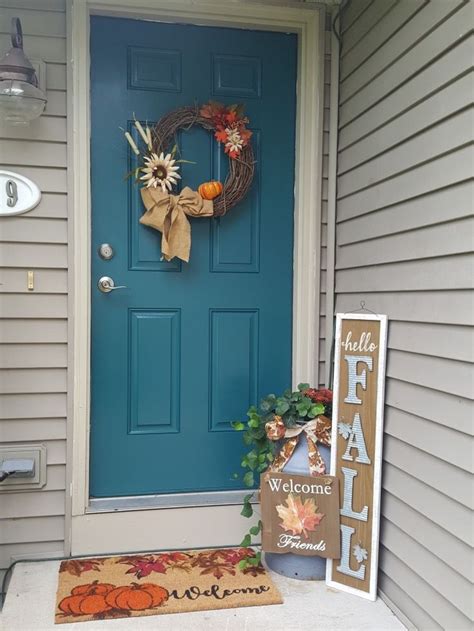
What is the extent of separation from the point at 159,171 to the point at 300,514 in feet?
4.56

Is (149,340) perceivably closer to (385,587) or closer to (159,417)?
(159,417)

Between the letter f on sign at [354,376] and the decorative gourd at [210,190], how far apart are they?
0.83m

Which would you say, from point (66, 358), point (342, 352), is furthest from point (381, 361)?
point (66, 358)

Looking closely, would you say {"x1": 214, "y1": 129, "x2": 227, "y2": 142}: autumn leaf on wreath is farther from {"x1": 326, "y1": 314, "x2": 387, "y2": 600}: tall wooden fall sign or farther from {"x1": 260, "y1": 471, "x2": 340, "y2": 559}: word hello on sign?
{"x1": 260, "y1": 471, "x2": 340, "y2": 559}: word hello on sign

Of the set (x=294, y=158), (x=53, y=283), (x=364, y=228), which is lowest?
(x=53, y=283)

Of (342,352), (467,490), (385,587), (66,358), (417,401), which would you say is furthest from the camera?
(66,358)

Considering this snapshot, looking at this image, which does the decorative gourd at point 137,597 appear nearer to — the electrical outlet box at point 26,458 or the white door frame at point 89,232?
the white door frame at point 89,232

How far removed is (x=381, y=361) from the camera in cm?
194

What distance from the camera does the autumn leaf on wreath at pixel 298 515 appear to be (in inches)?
79.1

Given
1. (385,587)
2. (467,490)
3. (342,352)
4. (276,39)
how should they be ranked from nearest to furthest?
(467,490) → (385,587) → (342,352) → (276,39)

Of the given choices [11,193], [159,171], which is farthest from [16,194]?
[159,171]

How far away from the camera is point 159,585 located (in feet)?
6.57

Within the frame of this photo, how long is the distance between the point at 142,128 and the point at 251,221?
572 millimetres

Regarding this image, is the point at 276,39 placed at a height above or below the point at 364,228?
above
